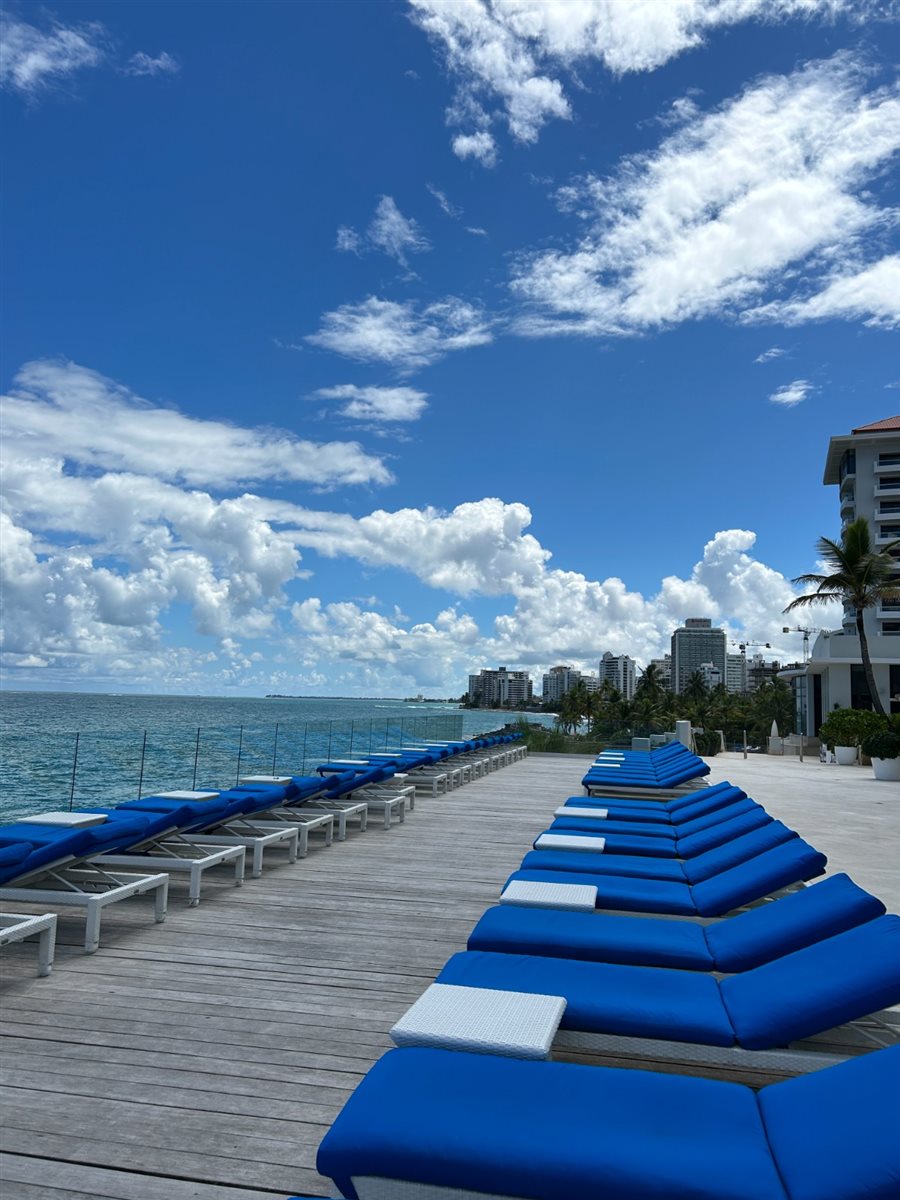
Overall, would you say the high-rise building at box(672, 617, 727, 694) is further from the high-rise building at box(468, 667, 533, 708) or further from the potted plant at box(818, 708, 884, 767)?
the potted plant at box(818, 708, 884, 767)

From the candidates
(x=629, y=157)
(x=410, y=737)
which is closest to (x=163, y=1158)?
(x=410, y=737)

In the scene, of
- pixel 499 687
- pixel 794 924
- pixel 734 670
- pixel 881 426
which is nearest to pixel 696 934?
pixel 794 924

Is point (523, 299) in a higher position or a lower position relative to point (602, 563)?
higher

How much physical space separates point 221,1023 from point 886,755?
1520 centimetres

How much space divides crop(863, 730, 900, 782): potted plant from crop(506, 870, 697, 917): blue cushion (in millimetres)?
13089

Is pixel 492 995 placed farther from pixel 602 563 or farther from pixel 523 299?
pixel 602 563

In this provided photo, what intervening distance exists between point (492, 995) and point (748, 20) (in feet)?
46.0

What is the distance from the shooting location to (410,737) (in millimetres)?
15664

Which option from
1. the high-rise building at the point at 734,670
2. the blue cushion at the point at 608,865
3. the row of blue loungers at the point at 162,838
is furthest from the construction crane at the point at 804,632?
the high-rise building at the point at 734,670

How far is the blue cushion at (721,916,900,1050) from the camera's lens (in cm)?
225

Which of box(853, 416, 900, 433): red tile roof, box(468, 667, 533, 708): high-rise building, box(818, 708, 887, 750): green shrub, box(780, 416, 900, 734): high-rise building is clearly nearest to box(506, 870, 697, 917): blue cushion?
box(818, 708, 887, 750): green shrub

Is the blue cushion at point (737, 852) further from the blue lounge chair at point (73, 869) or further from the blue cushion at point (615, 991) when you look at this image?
the blue lounge chair at point (73, 869)

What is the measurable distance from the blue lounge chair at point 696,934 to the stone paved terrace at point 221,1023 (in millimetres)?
593

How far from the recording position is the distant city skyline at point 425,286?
1241 cm
